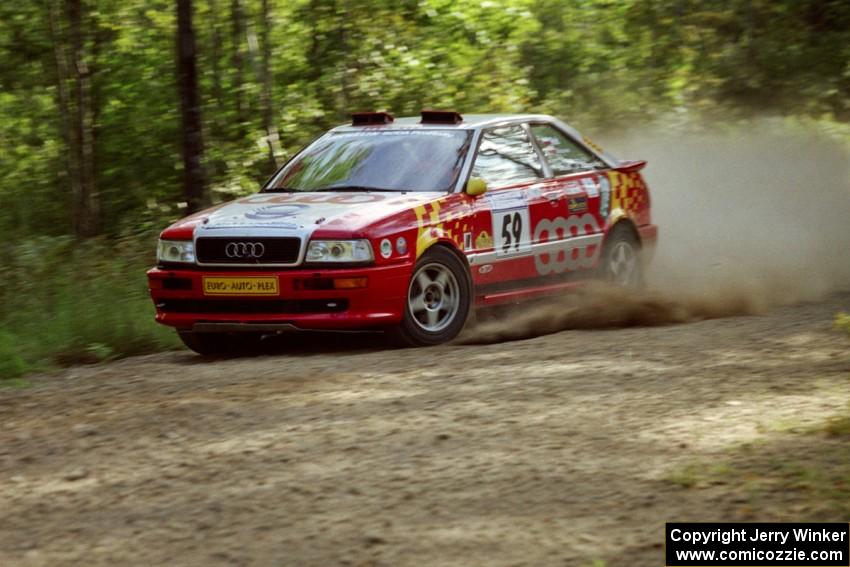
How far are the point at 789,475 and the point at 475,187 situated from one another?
16.6 feet

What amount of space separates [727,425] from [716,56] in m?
19.3

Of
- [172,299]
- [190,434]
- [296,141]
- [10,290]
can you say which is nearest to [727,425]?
[190,434]

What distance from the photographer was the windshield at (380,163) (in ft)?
Result: 33.3

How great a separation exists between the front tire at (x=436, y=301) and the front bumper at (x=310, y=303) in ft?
0.53

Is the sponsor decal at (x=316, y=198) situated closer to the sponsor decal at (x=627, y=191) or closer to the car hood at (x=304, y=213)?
the car hood at (x=304, y=213)

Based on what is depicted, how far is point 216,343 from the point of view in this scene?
998cm

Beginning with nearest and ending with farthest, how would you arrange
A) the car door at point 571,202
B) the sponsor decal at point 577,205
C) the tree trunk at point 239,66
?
the car door at point 571,202 < the sponsor decal at point 577,205 < the tree trunk at point 239,66

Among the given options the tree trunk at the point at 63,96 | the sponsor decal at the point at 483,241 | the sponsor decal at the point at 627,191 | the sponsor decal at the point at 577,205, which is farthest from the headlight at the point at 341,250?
the tree trunk at the point at 63,96

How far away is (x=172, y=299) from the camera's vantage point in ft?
31.4

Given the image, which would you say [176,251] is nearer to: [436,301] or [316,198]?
[316,198]

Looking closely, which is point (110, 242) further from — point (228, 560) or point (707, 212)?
point (228, 560)

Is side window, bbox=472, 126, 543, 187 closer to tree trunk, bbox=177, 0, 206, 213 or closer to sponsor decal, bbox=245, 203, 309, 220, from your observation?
sponsor decal, bbox=245, 203, 309, 220

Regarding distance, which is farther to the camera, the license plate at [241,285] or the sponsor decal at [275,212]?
the sponsor decal at [275,212]

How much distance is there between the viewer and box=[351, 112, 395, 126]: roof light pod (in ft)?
36.5
